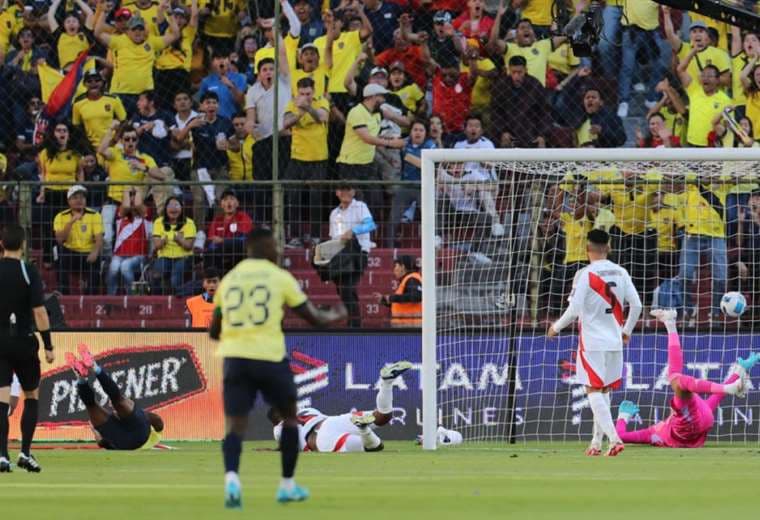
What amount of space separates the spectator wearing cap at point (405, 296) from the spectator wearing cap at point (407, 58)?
3078 millimetres

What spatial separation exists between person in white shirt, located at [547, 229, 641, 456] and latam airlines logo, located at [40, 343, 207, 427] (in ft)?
18.1

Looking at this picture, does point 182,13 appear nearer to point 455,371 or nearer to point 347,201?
point 347,201

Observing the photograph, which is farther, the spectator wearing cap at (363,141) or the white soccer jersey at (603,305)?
the spectator wearing cap at (363,141)

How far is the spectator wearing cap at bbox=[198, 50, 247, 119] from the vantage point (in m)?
20.6

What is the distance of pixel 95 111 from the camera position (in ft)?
68.6

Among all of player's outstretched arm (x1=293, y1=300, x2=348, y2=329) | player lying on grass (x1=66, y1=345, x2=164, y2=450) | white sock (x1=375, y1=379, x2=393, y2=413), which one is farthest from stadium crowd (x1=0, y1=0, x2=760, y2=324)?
player's outstretched arm (x1=293, y1=300, x2=348, y2=329)

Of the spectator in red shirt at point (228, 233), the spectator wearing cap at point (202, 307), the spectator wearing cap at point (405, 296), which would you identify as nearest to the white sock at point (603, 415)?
the spectator wearing cap at point (405, 296)

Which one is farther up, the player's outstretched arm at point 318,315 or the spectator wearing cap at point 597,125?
the spectator wearing cap at point 597,125

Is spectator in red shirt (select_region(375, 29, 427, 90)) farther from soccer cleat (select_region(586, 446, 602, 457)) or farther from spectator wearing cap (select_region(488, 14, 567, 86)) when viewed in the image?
soccer cleat (select_region(586, 446, 602, 457))

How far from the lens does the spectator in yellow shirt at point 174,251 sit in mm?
18781

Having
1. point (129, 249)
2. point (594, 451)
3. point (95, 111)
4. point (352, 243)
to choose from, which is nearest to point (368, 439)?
point (594, 451)

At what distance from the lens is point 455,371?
18234 millimetres

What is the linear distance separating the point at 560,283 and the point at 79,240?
19.1ft

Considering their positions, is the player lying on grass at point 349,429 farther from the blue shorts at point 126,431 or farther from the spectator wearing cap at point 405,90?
the spectator wearing cap at point 405,90
